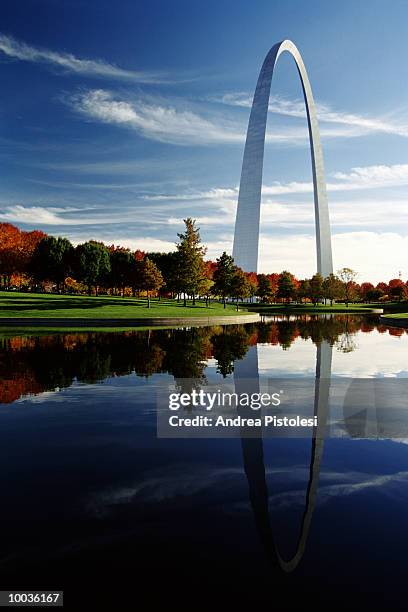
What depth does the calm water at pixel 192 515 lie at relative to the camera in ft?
13.6

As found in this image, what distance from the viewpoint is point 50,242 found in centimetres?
9050

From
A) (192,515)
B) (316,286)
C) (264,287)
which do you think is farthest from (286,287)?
(192,515)

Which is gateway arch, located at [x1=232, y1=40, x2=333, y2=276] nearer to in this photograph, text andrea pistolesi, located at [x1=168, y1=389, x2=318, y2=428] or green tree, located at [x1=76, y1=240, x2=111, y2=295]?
green tree, located at [x1=76, y1=240, x2=111, y2=295]

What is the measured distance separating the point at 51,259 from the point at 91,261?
7.15 m

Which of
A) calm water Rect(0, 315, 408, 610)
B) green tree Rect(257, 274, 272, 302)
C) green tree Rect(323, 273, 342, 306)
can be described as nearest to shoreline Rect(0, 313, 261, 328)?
calm water Rect(0, 315, 408, 610)

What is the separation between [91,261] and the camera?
297ft

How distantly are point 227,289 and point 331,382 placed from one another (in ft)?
188

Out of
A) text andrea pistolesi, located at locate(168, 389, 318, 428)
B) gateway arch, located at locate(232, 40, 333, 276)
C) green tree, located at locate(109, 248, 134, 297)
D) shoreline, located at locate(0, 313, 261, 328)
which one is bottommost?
text andrea pistolesi, located at locate(168, 389, 318, 428)

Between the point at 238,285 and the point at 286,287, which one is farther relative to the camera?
the point at 286,287

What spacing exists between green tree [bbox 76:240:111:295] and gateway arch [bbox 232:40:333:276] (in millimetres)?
24647

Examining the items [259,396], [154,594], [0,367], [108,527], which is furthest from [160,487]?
[0,367]

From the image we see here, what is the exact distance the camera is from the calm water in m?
4.13

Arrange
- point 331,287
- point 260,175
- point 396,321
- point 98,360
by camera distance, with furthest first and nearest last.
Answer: point 331,287 < point 260,175 < point 396,321 < point 98,360

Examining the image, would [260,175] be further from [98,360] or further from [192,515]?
[192,515]
